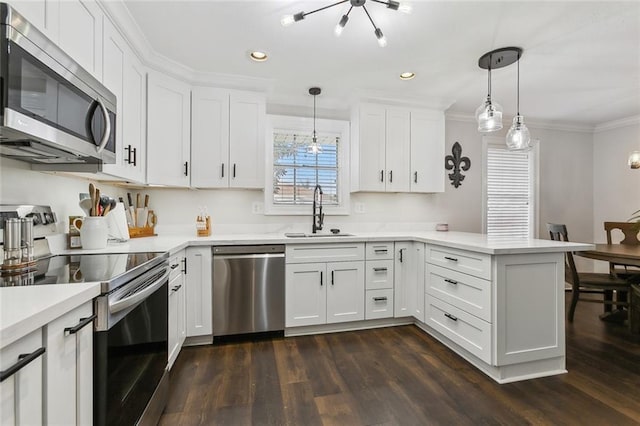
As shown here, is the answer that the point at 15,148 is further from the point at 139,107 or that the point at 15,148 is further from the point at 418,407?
the point at 418,407

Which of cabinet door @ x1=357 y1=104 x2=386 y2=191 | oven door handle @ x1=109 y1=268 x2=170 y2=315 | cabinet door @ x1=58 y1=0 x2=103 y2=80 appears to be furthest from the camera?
cabinet door @ x1=357 y1=104 x2=386 y2=191

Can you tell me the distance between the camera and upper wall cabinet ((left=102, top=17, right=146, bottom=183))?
74.2 inches

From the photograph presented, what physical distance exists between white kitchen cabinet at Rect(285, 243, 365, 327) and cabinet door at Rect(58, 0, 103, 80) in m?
1.86

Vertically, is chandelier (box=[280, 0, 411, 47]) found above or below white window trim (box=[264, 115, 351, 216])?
above

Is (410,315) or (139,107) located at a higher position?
(139,107)

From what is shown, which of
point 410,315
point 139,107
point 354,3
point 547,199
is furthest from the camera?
point 547,199

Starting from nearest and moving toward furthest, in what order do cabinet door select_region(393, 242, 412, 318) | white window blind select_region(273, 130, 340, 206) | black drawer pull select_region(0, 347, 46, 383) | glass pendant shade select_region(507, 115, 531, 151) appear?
1. black drawer pull select_region(0, 347, 46, 383)
2. glass pendant shade select_region(507, 115, 531, 151)
3. cabinet door select_region(393, 242, 412, 318)
4. white window blind select_region(273, 130, 340, 206)

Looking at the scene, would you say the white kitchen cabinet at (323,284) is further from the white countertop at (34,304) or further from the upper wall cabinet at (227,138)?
the white countertop at (34,304)

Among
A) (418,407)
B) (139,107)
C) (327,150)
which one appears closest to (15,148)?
(139,107)

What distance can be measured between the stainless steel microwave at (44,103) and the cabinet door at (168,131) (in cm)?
85

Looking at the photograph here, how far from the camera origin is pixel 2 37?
3.12 feet

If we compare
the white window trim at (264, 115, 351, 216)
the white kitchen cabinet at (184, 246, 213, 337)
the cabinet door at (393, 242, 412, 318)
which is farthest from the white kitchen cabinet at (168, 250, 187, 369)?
the cabinet door at (393, 242, 412, 318)

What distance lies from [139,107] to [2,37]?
1.48m

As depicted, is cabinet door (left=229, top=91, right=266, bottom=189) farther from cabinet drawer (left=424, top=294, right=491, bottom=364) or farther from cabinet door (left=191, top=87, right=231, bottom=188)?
cabinet drawer (left=424, top=294, right=491, bottom=364)
